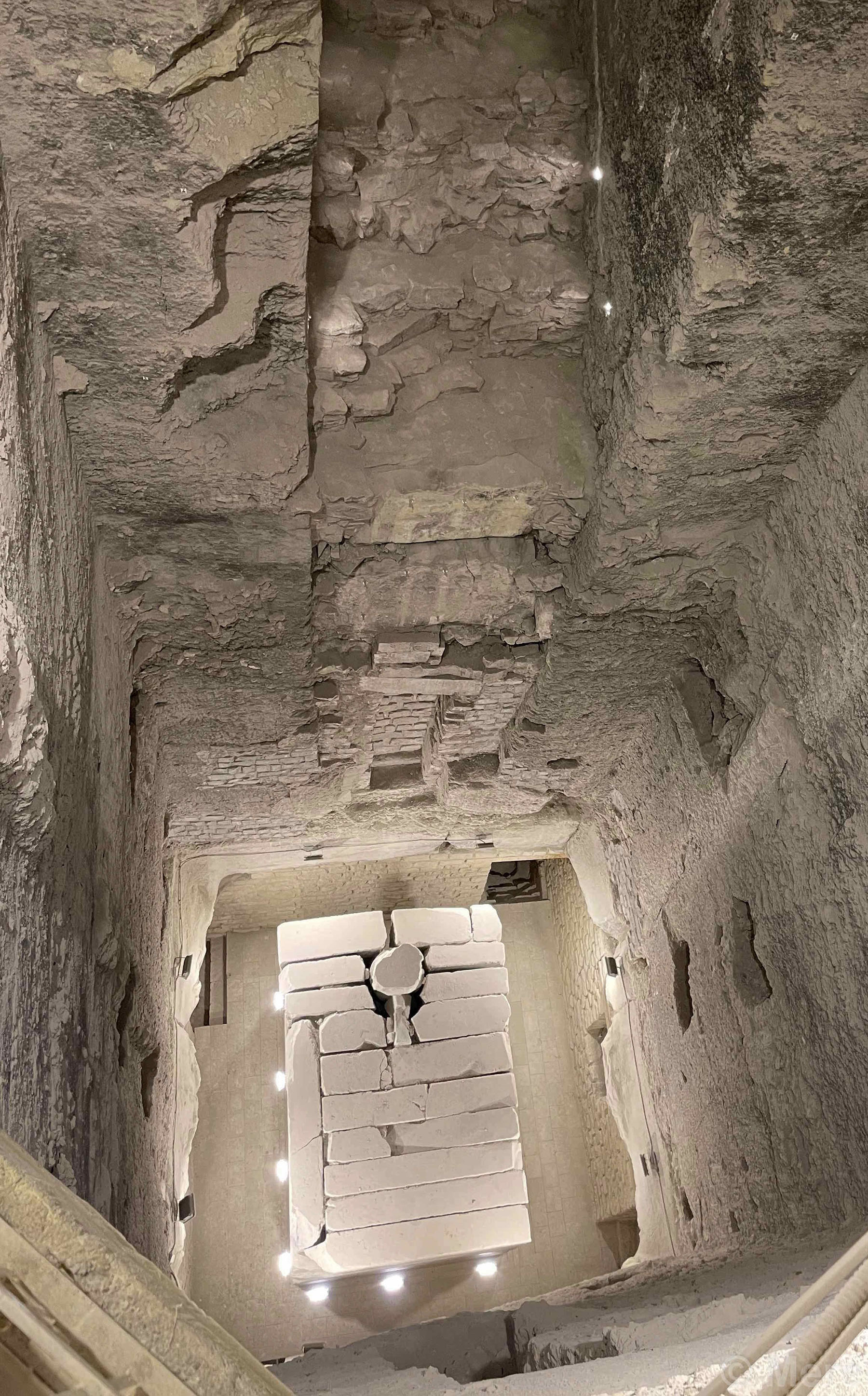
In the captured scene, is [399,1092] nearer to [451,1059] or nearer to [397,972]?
[451,1059]

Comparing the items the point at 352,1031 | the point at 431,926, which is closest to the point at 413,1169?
the point at 352,1031

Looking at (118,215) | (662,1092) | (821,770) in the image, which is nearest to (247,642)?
(118,215)

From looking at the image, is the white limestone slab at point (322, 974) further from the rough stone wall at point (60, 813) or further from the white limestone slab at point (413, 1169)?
the rough stone wall at point (60, 813)

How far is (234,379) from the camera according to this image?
2072 millimetres

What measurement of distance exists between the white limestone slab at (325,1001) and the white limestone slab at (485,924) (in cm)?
86

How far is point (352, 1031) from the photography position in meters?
5.64

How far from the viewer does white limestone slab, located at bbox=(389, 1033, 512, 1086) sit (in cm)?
556

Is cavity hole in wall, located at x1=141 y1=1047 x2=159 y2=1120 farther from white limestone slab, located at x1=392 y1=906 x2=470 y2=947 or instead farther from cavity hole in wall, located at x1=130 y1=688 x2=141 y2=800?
white limestone slab, located at x1=392 y1=906 x2=470 y2=947

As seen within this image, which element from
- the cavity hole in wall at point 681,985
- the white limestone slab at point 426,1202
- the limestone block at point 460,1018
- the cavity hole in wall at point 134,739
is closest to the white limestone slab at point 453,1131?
the white limestone slab at point 426,1202

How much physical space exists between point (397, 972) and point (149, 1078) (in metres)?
2.69

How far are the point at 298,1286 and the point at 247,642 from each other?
5274mm

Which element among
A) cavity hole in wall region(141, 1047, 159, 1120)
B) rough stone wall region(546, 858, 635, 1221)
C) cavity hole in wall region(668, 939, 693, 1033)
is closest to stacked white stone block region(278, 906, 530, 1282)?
rough stone wall region(546, 858, 635, 1221)

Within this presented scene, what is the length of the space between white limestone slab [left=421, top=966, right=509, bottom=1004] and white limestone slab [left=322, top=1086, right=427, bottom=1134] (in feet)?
1.93

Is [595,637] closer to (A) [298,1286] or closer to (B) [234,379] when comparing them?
(B) [234,379]
